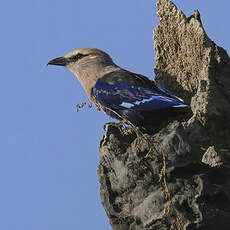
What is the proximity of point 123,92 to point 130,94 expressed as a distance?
0.12 meters

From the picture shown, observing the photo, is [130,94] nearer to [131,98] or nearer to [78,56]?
[131,98]

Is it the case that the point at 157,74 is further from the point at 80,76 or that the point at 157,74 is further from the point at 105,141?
the point at 105,141

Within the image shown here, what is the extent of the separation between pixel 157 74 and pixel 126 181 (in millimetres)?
2735

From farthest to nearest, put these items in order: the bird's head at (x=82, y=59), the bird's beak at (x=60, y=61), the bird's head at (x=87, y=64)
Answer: the bird's beak at (x=60, y=61), the bird's head at (x=82, y=59), the bird's head at (x=87, y=64)

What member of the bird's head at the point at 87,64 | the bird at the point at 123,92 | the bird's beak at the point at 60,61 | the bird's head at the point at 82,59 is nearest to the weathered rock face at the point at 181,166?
the bird at the point at 123,92

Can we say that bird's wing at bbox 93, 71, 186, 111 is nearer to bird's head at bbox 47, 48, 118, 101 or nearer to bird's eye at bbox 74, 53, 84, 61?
bird's head at bbox 47, 48, 118, 101

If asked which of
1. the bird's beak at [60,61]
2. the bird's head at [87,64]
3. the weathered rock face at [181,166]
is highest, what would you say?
the bird's beak at [60,61]

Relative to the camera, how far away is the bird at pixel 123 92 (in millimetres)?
7891

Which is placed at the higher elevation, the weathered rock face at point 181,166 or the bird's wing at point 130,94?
the bird's wing at point 130,94

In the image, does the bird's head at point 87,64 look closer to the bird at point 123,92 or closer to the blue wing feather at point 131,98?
the bird at point 123,92

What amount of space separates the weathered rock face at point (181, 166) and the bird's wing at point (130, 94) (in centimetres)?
51

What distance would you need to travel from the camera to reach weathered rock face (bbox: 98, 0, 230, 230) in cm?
604

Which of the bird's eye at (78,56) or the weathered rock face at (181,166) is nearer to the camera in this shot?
the weathered rock face at (181,166)

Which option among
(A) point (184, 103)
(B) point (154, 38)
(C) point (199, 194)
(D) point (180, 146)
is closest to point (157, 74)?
(B) point (154, 38)
